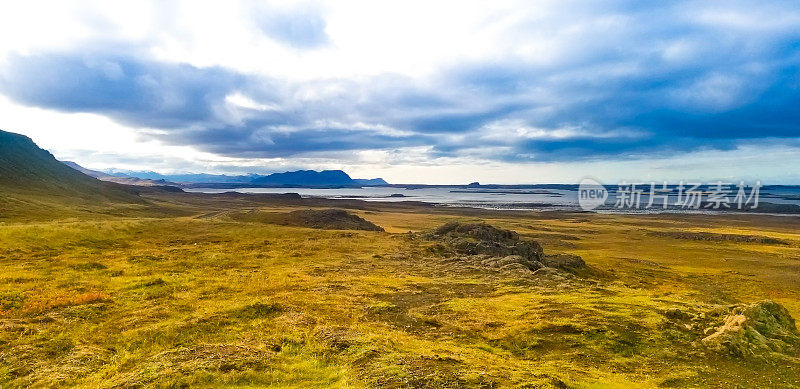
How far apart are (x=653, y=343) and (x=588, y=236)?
104m

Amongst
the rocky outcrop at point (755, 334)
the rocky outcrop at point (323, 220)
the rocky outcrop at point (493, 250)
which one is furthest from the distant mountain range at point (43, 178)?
the rocky outcrop at point (755, 334)

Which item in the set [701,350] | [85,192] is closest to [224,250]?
[701,350]

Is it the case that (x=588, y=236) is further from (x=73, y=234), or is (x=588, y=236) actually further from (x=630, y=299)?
(x=73, y=234)

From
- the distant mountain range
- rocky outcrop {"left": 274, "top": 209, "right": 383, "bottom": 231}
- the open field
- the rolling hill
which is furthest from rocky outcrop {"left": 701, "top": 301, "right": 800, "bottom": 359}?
the distant mountain range

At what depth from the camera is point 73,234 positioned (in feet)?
168

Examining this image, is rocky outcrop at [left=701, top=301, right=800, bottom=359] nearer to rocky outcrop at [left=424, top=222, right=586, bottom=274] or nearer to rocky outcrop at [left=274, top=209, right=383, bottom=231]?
rocky outcrop at [left=424, top=222, right=586, bottom=274]

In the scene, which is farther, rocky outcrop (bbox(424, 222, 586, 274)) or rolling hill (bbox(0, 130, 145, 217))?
rolling hill (bbox(0, 130, 145, 217))

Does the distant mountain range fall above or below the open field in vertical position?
above

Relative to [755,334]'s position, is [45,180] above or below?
above

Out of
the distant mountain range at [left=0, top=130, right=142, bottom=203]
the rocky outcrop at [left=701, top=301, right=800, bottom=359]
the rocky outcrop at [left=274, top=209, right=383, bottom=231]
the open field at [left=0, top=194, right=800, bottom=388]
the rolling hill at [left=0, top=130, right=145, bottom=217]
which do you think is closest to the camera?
the open field at [left=0, top=194, right=800, bottom=388]

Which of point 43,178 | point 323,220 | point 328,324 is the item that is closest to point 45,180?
point 43,178

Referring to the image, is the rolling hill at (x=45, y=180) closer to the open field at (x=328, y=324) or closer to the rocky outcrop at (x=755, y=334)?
the open field at (x=328, y=324)

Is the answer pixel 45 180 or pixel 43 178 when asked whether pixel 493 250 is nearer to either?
pixel 45 180

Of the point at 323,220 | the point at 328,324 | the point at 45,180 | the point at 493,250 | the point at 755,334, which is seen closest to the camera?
the point at 755,334
